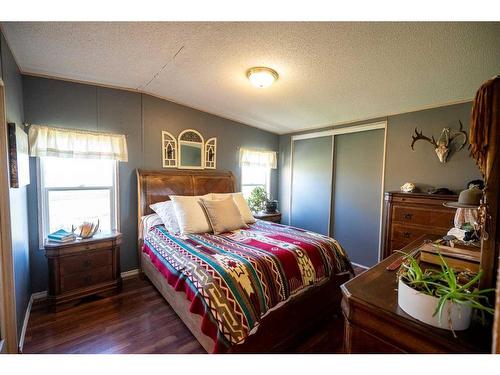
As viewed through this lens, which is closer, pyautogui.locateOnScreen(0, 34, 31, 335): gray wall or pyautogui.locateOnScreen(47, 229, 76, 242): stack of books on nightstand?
pyautogui.locateOnScreen(0, 34, 31, 335): gray wall

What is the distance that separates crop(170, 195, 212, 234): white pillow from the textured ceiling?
Answer: 144 centimetres

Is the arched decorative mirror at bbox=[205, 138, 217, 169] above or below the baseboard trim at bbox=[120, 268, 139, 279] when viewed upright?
above

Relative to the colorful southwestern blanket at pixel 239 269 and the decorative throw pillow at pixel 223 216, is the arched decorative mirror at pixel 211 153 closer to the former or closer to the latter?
the decorative throw pillow at pixel 223 216

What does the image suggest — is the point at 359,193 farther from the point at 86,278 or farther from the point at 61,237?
the point at 61,237

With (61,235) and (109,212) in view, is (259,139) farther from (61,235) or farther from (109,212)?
(61,235)

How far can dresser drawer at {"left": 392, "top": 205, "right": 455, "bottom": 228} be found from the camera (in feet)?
7.73

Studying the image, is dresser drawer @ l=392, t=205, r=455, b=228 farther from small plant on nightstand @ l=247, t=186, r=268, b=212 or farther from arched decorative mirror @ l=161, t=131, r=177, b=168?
arched decorative mirror @ l=161, t=131, r=177, b=168

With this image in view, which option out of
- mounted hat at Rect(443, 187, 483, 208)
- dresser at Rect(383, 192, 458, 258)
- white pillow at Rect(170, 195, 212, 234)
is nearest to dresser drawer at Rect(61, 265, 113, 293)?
white pillow at Rect(170, 195, 212, 234)

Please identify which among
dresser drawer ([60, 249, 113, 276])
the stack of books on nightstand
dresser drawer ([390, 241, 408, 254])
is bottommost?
dresser drawer ([60, 249, 113, 276])

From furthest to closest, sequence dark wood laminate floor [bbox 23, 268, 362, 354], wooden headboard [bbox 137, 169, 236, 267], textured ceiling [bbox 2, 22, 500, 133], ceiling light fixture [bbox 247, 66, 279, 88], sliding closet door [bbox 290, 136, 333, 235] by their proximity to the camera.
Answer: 1. sliding closet door [bbox 290, 136, 333, 235]
2. wooden headboard [bbox 137, 169, 236, 267]
3. ceiling light fixture [bbox 247, 66, 279, 88]
4. dark wood laminate floor [bbox 23, 268, 362, 354]
5. textured ceiling [bbox 2, 22, 500, 133]

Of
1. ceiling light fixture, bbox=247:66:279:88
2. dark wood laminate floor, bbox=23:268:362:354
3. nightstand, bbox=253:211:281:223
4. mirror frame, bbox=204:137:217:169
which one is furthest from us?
nightstand, bbox=253:211:281:223
